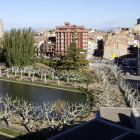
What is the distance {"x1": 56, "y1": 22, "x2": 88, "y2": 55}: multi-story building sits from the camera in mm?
56456

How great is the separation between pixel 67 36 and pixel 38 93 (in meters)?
32.3

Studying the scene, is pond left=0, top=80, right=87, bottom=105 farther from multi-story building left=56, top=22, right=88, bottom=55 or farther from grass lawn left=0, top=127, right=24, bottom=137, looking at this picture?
multi-story building left=56, top=22, right=88, bottom=55

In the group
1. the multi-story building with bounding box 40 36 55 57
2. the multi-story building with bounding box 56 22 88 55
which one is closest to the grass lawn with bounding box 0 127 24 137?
the multi-story building with bounding box 56 22 88 55

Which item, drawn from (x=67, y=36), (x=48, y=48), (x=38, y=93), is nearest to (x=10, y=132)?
(x=38, y=93)

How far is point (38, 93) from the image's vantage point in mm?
26234

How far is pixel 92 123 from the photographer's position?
977cm

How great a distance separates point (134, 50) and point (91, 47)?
1234cm

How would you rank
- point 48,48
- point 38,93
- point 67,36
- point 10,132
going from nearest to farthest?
point 10,132 < point 38,93 < point 67,36 < point 48,48

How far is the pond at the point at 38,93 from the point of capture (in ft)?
78.5

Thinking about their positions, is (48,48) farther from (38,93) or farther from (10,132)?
(10,132)

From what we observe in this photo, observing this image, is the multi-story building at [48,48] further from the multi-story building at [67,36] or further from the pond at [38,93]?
the pond at [38,93]

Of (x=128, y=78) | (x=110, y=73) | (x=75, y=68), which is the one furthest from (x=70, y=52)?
(x=128, y=78)

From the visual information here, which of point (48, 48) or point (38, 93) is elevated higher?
point (48, 48)

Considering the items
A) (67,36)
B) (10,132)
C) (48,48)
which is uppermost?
(67,36)
